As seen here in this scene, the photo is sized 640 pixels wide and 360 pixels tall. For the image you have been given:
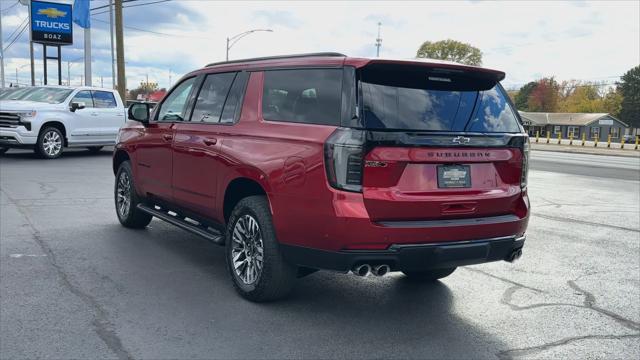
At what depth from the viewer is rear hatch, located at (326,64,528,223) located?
384 centimetres

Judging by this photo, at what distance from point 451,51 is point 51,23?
8296 centimetres

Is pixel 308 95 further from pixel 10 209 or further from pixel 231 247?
pixel 10 209

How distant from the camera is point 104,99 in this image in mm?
16531

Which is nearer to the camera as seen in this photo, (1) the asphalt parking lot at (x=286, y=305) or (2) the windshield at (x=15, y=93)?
(1) the asphalt parking lot at (x=286, y=305)

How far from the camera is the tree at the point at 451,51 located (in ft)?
343

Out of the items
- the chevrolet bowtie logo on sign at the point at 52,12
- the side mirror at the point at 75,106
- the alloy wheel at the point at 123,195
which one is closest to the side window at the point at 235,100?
the alloy wheel at the point at 123,195

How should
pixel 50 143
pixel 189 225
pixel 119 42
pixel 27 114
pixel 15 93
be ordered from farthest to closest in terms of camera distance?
1. pixel 119 42
2. pixel 15 93
3. pixel 50 143
4. pixel 27 114
5. pixel 189 225

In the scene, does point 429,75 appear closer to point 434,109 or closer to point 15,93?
point 434,109

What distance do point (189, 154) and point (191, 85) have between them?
2.93ft

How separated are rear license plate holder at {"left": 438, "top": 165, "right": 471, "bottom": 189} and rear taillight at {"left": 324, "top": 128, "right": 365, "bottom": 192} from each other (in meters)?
0.61

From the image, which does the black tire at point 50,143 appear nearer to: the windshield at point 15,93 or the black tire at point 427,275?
the windshield at point 15,93

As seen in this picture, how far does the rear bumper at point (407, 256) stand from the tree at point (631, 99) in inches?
4465

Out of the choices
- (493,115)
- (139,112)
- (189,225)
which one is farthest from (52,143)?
(493,115)

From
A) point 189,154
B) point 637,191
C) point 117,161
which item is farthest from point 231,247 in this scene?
point 637,191
